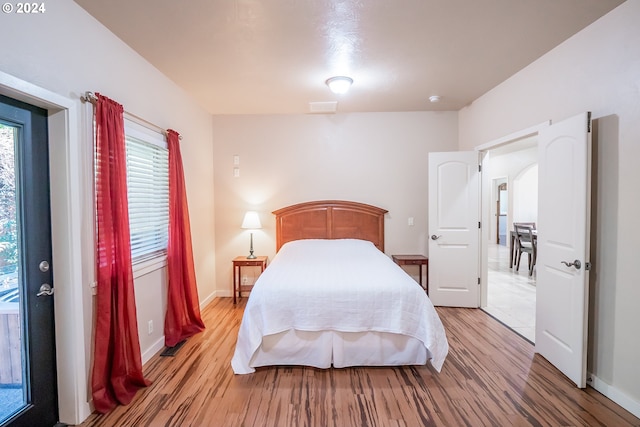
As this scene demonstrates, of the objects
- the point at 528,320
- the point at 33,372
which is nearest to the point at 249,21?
the point at 33,372

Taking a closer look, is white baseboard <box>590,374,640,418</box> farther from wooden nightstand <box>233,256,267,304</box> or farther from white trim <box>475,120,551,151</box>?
wooden nightstand <box>233,256,267,304</box>

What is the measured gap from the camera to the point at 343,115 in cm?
411

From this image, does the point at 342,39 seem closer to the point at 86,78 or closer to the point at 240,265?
the point at 86,78

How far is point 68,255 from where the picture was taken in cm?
175

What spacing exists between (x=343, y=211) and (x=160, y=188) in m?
2.31

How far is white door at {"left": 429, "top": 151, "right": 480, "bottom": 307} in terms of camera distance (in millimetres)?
3650

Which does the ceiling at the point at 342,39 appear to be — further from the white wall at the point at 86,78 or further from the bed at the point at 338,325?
the bed at the point at 338,325

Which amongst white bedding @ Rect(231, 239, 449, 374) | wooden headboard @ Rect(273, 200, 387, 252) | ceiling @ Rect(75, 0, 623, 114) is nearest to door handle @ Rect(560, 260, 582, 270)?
white bedding @ Rect(231, 239, 449, 374)

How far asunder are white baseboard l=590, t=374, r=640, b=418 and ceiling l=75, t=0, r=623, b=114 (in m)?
2.60

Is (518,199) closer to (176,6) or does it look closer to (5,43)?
(176,6)

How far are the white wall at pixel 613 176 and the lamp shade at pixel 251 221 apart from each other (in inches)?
134

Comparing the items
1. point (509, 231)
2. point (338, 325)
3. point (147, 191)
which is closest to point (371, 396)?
point (338, 325)

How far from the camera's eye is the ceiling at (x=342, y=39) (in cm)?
189

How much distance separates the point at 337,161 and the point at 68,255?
318 centimetres
